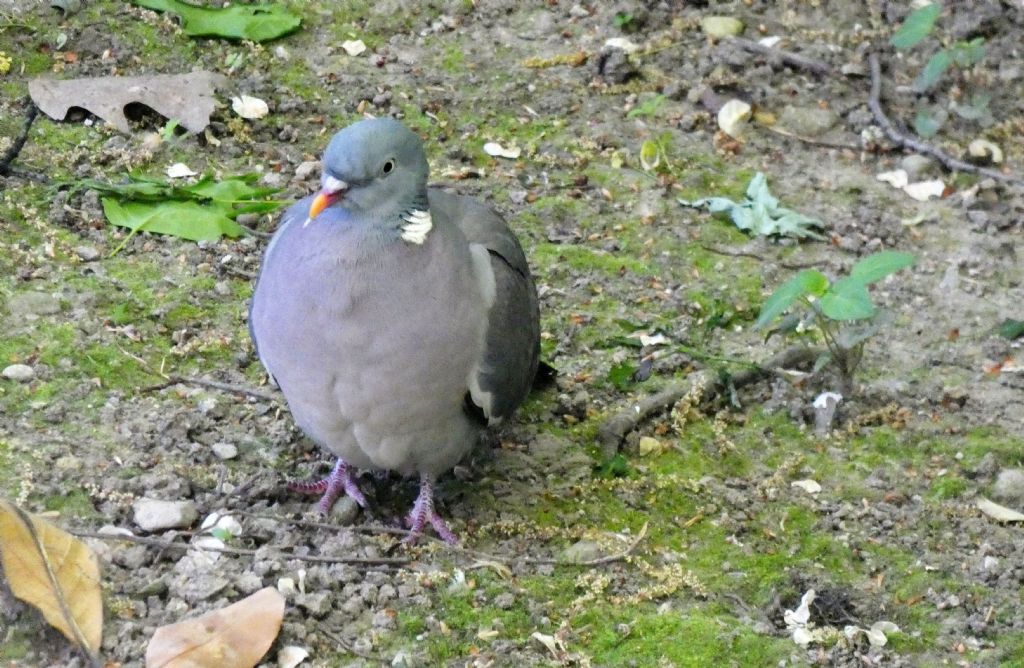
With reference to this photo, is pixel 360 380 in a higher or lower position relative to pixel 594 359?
higher

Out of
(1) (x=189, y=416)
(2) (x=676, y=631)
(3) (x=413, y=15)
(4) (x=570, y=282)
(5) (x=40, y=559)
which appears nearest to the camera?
(5) (x=40, y=559)

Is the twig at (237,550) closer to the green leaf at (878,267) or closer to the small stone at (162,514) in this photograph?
the small stone at (162,514)

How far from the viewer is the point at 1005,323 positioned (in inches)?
196

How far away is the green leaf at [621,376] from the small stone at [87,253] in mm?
1762

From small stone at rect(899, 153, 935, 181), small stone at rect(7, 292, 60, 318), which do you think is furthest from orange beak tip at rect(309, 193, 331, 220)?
small stone at rect(899, 153, 935, 181)

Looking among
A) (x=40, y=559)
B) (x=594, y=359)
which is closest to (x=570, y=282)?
(x=594, y=359)

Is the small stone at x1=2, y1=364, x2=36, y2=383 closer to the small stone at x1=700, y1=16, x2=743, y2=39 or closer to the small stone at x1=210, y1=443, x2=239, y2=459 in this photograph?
the small stone at x1=210, y1=443, x2=239, y2=459

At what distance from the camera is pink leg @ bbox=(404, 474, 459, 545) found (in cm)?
385

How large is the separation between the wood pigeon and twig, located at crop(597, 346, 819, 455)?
0.70m

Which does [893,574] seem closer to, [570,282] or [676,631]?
[676,631]

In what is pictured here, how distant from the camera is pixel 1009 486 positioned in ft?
14.1

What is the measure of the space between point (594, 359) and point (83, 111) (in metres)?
2.22

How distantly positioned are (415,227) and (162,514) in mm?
956

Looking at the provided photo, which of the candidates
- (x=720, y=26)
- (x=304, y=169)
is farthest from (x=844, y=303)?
(x=720, y=26)
